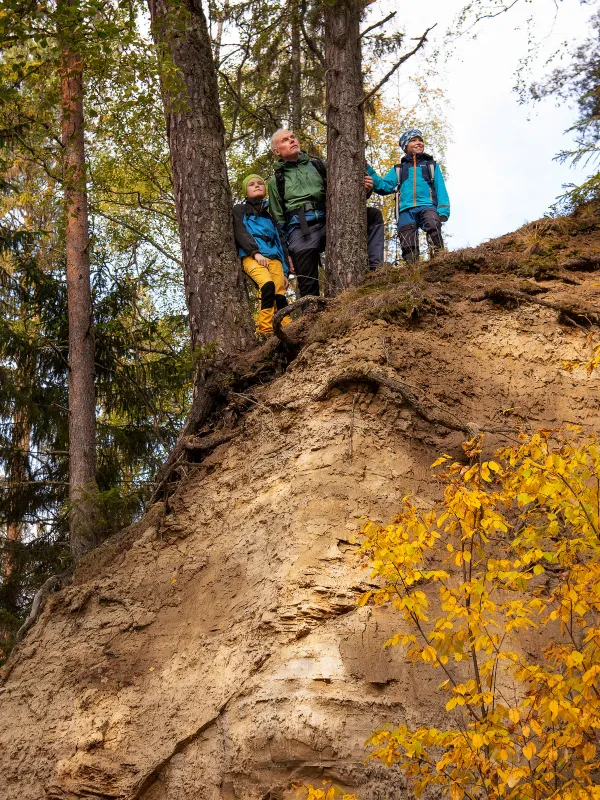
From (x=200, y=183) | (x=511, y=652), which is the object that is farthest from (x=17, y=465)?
(x=511, y=652)

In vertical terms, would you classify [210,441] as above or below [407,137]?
below

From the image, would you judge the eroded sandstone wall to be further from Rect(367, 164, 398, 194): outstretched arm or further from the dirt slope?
Rect(367, 164, 398, 194): outstretched arm

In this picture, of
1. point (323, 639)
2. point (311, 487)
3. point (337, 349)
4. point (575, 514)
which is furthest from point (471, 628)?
point (337, 349)

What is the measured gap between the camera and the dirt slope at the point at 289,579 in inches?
198

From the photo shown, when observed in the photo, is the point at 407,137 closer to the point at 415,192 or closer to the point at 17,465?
the point at 415,192

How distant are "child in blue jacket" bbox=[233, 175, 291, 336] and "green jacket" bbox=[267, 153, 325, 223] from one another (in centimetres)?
12

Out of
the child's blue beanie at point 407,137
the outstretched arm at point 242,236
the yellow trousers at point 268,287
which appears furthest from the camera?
the child's blue beanie at point 407,137

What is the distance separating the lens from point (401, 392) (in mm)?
6414

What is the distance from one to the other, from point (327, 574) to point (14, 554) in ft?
27.5

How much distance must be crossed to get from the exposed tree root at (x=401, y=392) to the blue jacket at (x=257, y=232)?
2.53 metres

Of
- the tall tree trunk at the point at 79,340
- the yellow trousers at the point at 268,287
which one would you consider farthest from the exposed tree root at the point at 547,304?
the tall tree trunk at the point at 79,340

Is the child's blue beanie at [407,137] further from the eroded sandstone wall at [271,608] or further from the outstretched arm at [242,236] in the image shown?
the eroded sandstone wall at [271,608]

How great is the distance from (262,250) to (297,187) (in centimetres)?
90

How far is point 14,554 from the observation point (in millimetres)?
12391
